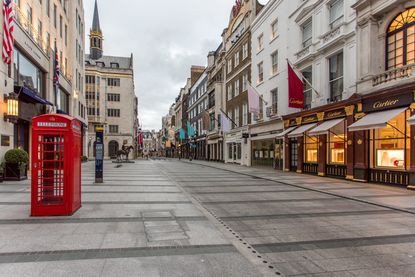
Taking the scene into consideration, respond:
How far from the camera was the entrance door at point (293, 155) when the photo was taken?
23328mm

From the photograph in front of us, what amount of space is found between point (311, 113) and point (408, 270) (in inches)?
670

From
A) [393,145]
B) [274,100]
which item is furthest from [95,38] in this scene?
[393,145]

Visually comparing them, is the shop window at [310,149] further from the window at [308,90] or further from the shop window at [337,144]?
the window at [308,90]

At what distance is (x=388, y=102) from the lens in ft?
47.2

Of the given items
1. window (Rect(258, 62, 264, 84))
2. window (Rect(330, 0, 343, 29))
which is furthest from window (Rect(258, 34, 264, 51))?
window (Rect(330, 0, 343, 29))

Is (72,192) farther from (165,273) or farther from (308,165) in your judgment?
(308,165)

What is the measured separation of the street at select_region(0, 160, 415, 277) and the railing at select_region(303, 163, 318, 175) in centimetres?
1040

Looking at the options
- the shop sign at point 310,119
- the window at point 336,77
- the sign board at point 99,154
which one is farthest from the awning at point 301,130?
the sign board at point 99,154

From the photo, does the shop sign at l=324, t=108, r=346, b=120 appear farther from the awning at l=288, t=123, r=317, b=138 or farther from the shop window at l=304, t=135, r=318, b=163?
the shop window at l=304, t=135, r=318, b=163

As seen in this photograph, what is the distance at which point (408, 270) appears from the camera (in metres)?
4.50

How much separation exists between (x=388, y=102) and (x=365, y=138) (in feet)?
7.71

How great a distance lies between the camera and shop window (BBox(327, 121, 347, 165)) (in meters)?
18.0

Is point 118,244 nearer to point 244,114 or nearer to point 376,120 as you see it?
point 376,120

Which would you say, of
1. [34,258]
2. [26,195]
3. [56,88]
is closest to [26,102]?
[56,88]
